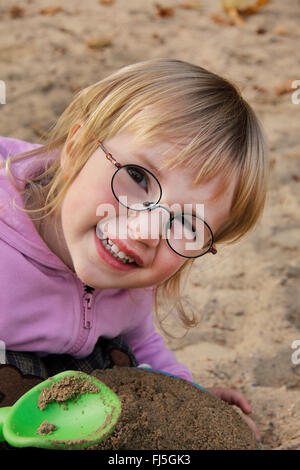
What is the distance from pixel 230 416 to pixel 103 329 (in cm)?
39

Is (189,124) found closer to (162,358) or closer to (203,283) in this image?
(162,358)

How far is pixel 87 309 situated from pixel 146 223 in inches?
14.6

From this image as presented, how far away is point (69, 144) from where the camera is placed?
49.3 inches

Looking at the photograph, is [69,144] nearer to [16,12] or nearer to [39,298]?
[39,298]

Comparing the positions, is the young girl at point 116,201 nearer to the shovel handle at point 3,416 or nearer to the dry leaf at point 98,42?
the shovel handle at point 3,416

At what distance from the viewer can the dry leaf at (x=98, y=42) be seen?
3175 millimetres

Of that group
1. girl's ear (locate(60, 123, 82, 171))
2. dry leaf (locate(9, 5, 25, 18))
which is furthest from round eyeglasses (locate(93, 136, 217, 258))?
dry leaf (locate(9, 5, 25, 18))

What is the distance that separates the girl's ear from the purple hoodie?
0.14m

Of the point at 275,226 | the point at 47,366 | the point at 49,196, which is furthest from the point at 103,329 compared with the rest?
the point at 275,226

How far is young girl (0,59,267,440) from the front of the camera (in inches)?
42.3
